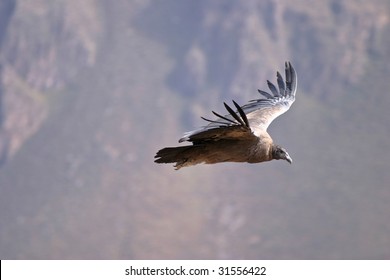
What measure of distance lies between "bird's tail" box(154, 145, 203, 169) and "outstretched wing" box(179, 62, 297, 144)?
28 centimetres

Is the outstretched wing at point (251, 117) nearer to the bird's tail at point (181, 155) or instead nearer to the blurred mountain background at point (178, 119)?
the bird's tail at point (181, 155)

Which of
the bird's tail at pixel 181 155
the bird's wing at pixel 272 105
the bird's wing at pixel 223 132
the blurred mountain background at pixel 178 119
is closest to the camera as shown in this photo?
the bird's wing at pixel 223 132

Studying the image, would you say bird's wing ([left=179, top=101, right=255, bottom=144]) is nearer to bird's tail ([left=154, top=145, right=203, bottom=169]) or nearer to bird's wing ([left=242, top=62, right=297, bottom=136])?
bird's tail ([left=154, top=145, right=203, bottom=169])

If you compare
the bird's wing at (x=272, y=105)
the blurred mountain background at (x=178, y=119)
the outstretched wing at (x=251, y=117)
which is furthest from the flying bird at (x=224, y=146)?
the blurred mountain background at (x=178, y=119)

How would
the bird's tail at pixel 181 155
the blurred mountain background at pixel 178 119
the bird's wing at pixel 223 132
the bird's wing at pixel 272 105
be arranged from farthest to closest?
the blurred mountain background at pixel 178 119 < the bird's wing at pixel 272 105 < the bird's tail at pixel 181 155 < the bird's wing at pixel 223 132

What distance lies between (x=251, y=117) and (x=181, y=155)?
332 centimetres

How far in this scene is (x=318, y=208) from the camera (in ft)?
476

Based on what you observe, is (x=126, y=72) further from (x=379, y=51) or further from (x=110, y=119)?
(x=379, y=51)

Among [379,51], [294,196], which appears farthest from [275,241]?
[379,51]

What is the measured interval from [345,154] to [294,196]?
8.03 metres

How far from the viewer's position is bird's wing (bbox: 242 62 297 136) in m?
27.4

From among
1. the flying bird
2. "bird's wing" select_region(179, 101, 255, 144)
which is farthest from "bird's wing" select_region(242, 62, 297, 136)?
"bird's wing" select_region(179, 101, 255, 144)

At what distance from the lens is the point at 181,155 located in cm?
2495

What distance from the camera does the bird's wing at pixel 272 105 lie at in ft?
89.9
